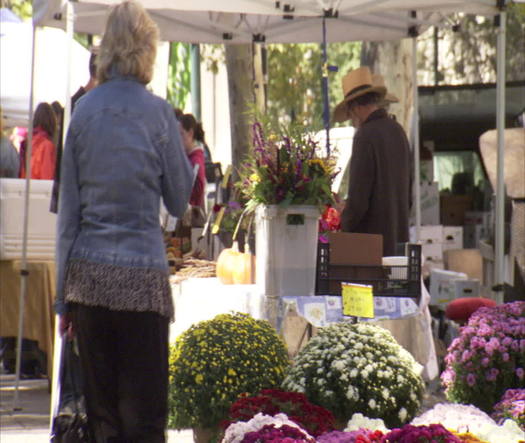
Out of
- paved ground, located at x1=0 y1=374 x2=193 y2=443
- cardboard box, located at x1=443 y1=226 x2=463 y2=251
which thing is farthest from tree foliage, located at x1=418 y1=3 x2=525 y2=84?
paved ground, located at x1=0 y1=374 x2=193 y2=443

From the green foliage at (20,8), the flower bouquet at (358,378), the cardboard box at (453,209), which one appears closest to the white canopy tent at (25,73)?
the cardboard box at (453,209)

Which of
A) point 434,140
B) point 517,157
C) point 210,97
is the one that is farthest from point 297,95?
point 517,157

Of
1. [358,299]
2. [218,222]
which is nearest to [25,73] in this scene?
[218,222]

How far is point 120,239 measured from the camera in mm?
4418

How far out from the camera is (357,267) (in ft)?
19.9

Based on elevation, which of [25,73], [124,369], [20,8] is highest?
[20,8]

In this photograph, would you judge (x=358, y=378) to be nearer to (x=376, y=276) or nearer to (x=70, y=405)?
(x=376, y=276)

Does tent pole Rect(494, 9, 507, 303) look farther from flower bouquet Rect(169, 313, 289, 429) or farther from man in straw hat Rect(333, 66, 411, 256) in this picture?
flower bouquet Rect(169, 313, 289, 429)

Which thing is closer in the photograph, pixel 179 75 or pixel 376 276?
pixel 376 276

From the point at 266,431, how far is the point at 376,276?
6.43 feet

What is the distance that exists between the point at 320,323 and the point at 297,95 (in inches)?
845

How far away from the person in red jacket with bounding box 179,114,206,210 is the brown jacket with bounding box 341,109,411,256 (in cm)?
219

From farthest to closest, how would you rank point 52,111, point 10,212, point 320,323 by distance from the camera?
point 52,111 < point 10,212 < point 320,323

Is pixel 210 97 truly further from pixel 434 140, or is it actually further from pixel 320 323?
pixel 320 323
